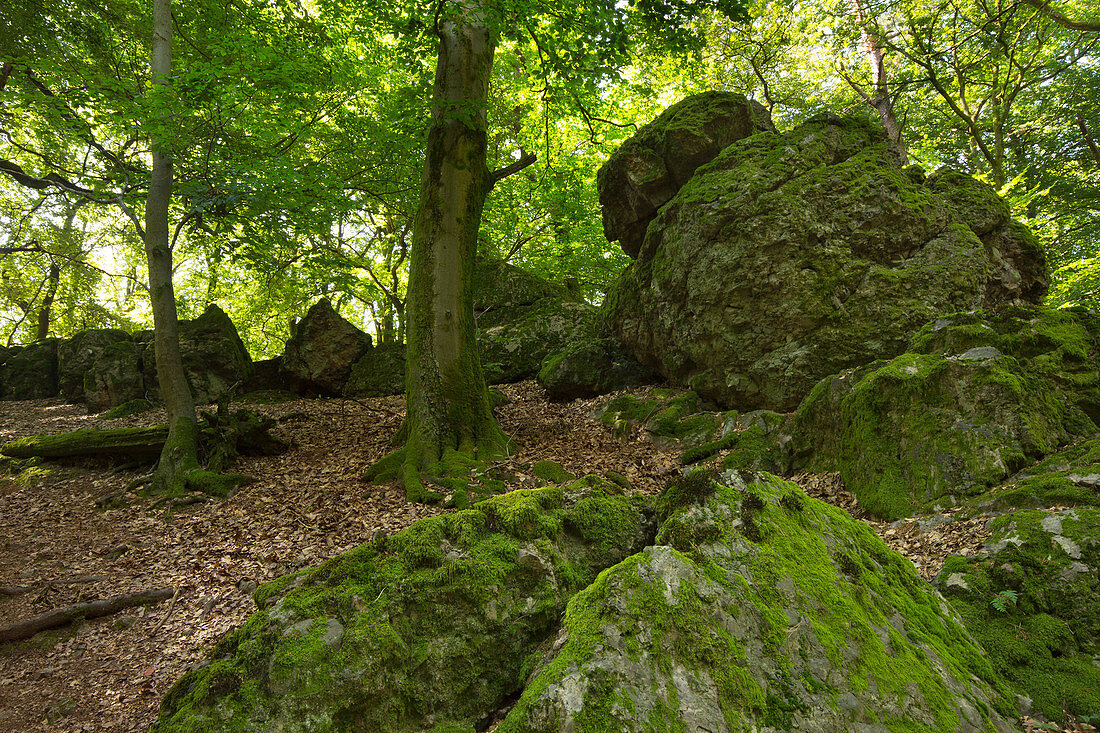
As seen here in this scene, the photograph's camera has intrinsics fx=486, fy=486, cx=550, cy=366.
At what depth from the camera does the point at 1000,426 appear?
5.36 meters

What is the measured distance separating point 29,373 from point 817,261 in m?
21.4

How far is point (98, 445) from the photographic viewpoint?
8906mm

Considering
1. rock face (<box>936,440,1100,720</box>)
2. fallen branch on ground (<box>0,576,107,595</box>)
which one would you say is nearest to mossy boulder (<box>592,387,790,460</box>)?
rock face (<box>936,440,1100,720</box>)

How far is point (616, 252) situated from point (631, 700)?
19838 mm

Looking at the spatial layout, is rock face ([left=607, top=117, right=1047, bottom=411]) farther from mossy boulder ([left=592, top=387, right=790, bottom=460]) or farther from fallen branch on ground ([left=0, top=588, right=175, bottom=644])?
fallen branch on ground ([left=0, top=588, right=175, bottom=644])

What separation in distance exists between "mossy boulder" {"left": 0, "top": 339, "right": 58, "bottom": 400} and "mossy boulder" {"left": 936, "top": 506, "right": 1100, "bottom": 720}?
21.1m

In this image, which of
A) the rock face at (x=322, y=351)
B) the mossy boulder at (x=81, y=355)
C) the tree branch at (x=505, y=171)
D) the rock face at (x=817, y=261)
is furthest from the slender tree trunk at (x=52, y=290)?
the rock face at (x=817, y=261)

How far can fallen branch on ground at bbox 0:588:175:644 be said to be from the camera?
461cm

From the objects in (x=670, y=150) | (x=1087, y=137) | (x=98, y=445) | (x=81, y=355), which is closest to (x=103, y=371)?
(x=81, y=355)

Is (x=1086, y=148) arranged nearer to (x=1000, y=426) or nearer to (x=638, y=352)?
(x=638, y=352)

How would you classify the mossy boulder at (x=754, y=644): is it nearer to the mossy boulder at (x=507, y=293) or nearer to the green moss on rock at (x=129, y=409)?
the mossy boulder at (x=507, y=293)

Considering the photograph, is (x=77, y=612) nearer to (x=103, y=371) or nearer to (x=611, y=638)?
(x=611, y=638)

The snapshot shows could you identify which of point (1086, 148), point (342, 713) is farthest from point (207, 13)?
point (1086, 148)

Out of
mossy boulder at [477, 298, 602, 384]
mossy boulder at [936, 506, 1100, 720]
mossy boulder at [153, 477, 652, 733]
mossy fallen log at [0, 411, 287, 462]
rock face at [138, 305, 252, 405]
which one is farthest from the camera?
mossy boulder at [477, 298, 602, 384]
